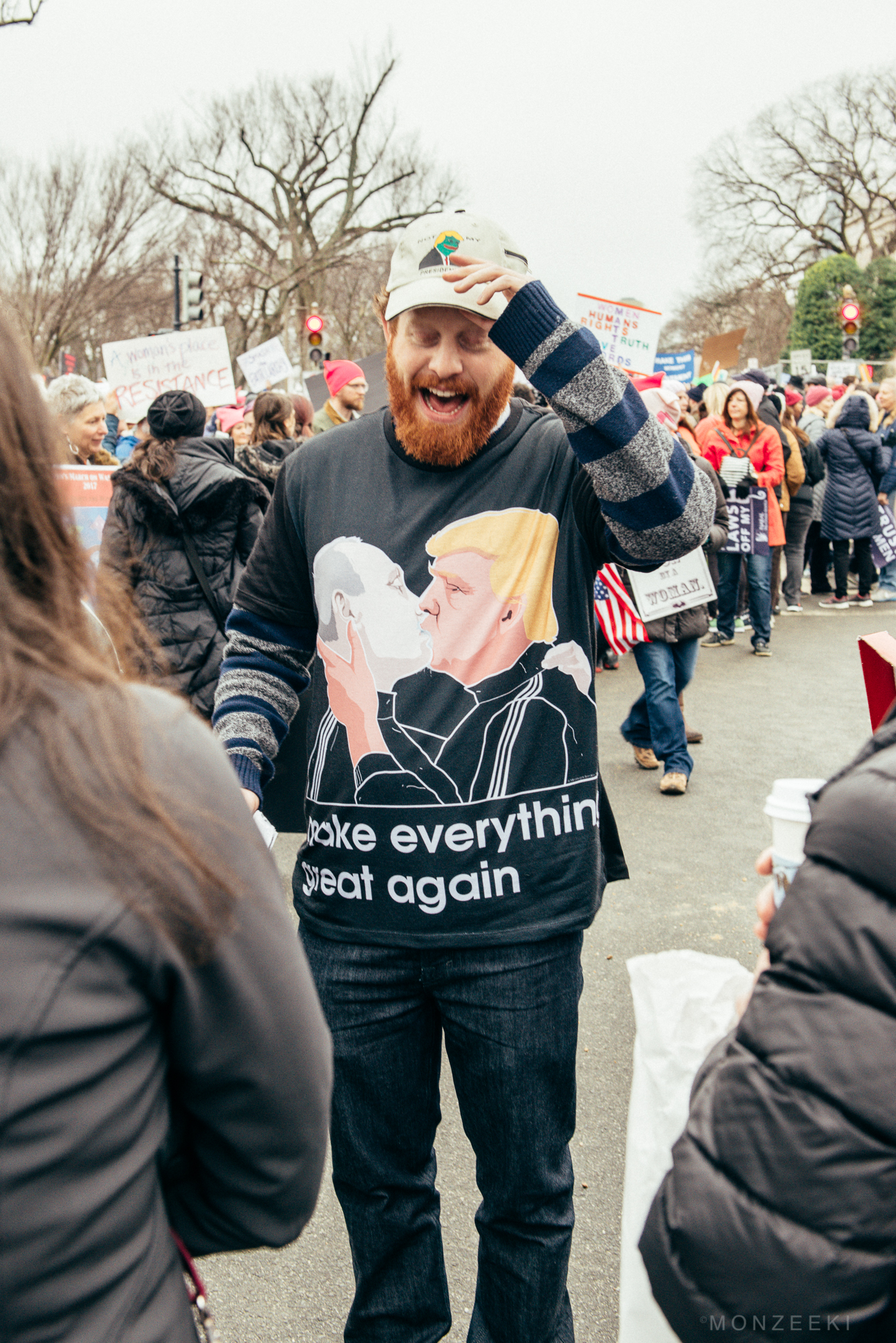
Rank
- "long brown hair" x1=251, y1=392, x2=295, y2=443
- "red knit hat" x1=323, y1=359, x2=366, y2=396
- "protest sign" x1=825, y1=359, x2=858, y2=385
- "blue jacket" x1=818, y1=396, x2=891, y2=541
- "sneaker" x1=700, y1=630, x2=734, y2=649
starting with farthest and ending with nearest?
"protest sign" x1=825, y1=359, x2=858, y2=385
"blue jacket" x1=818, y1=396, x2=891, y2=541
"sneaker" x1=700, y1=630, x2=734, y2=649
"red knit hat" x1=323, y1=359, x2=366, y2=396
"long brown hair" x1=251, y1=392, x2=295, y2=443

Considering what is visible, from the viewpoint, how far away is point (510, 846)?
1792 mm

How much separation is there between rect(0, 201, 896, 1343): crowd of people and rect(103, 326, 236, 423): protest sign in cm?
864

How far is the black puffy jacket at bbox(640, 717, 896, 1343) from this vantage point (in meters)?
0.93

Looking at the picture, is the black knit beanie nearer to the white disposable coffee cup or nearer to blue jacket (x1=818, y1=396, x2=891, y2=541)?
the white disposable coffee cup

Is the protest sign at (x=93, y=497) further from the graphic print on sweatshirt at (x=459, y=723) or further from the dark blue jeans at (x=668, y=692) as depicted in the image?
the graphic print on sweatshirt at (x=459, y=723)

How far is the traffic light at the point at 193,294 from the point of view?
20.1m

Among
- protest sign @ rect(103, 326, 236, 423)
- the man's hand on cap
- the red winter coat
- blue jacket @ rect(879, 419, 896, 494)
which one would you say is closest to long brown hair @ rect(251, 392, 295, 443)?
protest sign @ rect(103, 326, 236, 423)

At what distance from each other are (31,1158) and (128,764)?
30 cm

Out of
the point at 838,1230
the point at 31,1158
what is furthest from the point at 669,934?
the point at 31,1158

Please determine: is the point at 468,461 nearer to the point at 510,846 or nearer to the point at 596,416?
the point at 596,416

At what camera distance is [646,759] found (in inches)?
250

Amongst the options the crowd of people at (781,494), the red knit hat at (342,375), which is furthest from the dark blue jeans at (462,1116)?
the red knit hat at (342,375)

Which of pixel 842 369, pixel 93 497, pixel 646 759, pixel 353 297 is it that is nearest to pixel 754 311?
pixel 353 297

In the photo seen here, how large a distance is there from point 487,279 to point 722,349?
1404 centimetres
